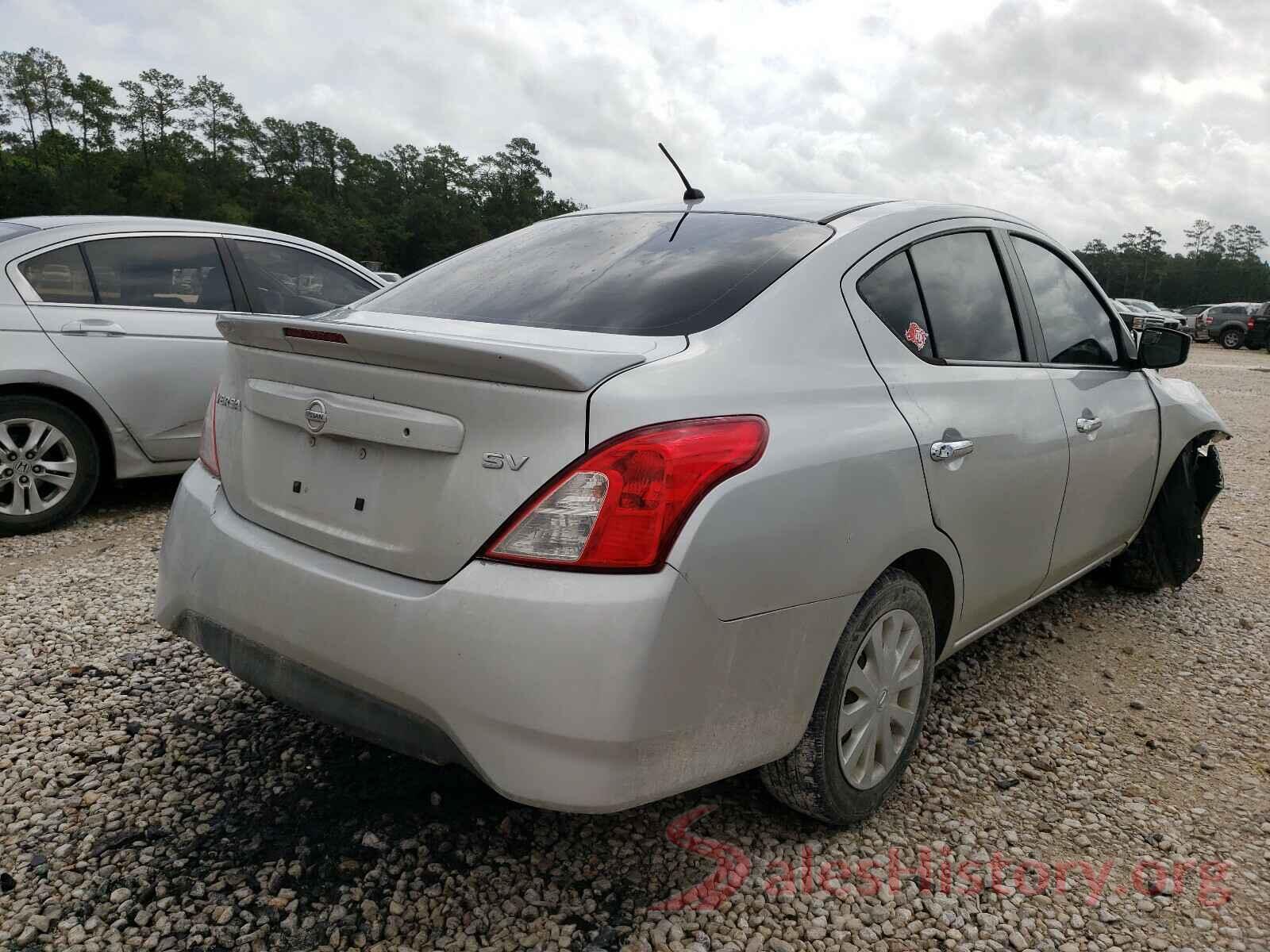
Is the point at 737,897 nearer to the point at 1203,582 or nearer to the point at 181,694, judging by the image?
the point at 181,694

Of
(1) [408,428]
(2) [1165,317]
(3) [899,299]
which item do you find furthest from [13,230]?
(2) [1165,317]

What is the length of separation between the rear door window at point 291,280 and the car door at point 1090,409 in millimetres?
3860

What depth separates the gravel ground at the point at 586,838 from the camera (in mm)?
2119

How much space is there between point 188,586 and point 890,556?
5.59 ft

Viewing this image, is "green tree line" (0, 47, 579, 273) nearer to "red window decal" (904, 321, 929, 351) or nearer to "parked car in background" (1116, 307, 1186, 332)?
"parked car in background" (1116, 307, 1186, 332)

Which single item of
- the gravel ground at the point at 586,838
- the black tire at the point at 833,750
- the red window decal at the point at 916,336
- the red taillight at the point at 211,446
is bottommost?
the gravel ground at the point at 586,838

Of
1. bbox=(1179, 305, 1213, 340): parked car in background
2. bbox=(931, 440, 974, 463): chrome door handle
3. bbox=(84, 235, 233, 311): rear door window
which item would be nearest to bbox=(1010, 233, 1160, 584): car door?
bbox=(931, 440, 974, 463): chrome door handle

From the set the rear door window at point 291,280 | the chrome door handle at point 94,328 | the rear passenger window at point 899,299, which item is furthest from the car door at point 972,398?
the chrome door handle at point 94,328

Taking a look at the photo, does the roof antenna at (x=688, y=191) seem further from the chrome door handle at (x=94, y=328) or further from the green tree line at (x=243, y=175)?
the green tree line at (x=243, y=175)

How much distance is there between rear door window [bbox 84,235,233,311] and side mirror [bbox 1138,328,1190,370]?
15.5 ft

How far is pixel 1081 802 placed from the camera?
275cm

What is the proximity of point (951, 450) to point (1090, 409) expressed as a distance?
3.96 ft

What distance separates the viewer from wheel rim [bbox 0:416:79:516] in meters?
4.84

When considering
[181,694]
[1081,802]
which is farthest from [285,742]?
Answer: [1081,802]
